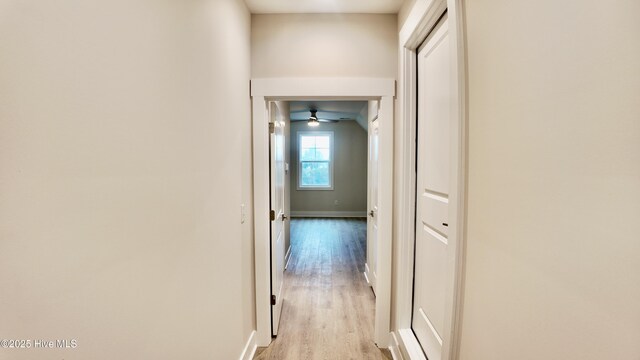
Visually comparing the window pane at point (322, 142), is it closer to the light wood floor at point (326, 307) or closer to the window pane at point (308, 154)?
the window pane at point (308, 154)

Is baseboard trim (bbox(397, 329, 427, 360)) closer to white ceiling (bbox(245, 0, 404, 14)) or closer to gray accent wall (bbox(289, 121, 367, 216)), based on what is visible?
white ceiling (bbox(245, 0, 404, 14))

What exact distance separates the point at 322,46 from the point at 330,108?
3.71 m

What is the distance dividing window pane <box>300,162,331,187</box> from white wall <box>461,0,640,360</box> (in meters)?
6.77

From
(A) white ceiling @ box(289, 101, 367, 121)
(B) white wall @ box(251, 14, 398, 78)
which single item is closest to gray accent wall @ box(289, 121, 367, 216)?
(A) white ceiling @ box(289, 101, 367, 121)

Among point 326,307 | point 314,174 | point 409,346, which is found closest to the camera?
point 409,346

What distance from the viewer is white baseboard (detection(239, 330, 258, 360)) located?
74.9 inches

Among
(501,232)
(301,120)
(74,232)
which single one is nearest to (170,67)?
(74,232)

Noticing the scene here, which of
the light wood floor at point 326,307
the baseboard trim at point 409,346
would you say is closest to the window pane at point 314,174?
the light wood floor at point 326,307

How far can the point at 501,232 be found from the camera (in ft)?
2.80

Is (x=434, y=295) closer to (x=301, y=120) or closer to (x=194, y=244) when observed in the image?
(x=194, y=244)

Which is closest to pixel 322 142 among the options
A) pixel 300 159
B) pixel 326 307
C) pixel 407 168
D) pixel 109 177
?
pixel 300 159

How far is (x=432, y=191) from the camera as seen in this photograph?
165 cm

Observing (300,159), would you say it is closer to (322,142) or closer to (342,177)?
(322,142)

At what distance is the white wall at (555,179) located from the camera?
512mm
